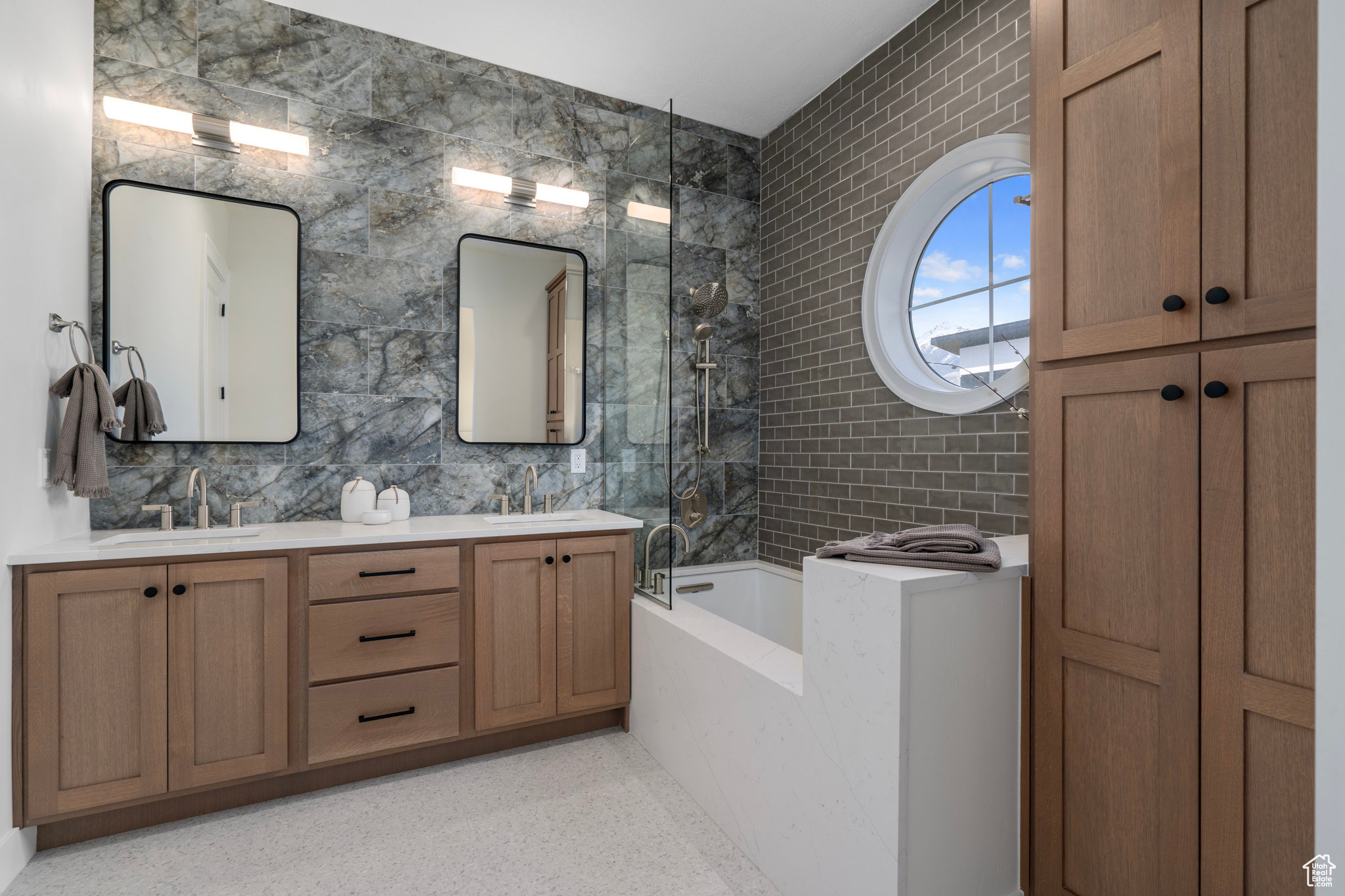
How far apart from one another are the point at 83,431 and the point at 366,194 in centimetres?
138

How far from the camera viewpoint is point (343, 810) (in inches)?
85.5

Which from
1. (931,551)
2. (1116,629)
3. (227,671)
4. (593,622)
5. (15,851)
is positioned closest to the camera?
(1116,629)

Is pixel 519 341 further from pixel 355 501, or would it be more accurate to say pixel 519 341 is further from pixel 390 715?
pixel 390 715

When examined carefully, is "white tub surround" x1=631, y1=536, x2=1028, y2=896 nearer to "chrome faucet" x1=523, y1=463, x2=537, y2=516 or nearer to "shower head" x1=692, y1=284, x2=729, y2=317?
"chrome faucet" x1=523, y1=463, x2=537, y2=516

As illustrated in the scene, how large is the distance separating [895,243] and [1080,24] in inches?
53.1

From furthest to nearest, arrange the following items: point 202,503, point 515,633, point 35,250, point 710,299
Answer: point 710,299 < point 515,633 < point 202,503 < point 35,250

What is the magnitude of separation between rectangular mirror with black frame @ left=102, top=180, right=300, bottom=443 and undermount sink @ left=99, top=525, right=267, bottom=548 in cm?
36

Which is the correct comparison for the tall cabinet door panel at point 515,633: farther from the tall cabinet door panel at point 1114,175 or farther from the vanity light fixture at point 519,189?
the tall cabinet door panel at point 1114,175

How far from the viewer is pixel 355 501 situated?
8.42 ft

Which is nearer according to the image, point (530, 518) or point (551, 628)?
point (551, 628)

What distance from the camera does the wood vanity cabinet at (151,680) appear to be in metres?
1.86

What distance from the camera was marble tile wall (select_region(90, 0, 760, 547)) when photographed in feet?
7.95

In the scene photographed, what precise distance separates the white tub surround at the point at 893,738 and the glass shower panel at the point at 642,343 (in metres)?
0.97

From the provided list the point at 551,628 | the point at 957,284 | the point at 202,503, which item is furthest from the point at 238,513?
the point at 957,284
